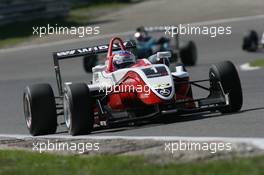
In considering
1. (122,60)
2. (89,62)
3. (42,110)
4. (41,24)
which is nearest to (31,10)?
(41,24)

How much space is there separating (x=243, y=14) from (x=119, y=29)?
19.1 feet

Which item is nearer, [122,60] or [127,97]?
[127,97]

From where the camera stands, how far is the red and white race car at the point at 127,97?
10.8 meters

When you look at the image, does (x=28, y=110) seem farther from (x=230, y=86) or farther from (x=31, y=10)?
(x=31, y=10)

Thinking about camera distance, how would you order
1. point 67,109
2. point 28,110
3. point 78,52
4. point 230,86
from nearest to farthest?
point 67,109 < point 230,86 < point 28,110 < point 78,52

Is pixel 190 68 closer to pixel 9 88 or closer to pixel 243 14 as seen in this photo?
pixel 9 88

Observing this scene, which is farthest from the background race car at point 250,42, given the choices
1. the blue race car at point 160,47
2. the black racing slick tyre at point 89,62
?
the black racing slick tyre at point 89,62

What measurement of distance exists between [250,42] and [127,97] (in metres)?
16.3

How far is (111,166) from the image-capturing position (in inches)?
287

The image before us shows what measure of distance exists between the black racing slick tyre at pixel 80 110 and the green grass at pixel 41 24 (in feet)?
66.7

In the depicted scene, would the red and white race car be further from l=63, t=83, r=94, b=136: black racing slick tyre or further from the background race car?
the background race car

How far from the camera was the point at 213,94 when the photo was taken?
1176cm

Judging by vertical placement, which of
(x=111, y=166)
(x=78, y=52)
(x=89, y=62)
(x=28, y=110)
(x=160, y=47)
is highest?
(x=78, y=52)

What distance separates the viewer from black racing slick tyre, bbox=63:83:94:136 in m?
10.6
